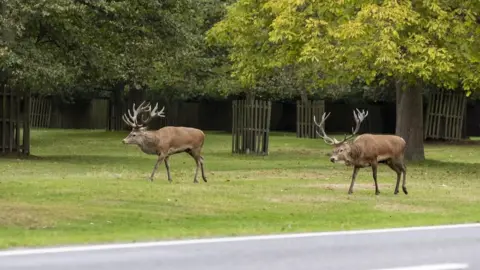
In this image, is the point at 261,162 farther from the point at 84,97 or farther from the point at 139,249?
the point at 84,97

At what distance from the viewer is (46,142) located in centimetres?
4666

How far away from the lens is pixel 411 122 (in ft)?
113

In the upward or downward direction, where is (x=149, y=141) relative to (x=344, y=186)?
upward

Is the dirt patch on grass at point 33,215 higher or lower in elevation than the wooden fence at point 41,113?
higher

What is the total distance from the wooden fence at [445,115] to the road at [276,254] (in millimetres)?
36733

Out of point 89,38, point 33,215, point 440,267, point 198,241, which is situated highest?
point 89,38

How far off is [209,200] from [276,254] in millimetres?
7292

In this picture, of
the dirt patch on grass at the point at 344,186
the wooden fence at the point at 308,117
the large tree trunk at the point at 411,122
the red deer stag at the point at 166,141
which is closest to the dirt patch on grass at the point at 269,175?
the red deer stag at the point at 166,141

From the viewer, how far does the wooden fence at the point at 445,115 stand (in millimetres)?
50188

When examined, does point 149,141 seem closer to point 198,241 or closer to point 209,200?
point 209,200

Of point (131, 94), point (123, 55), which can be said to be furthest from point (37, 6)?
point (131, 94)

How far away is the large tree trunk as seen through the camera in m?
34.3

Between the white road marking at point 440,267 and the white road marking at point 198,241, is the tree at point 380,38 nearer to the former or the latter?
the white road marking at point 198,241

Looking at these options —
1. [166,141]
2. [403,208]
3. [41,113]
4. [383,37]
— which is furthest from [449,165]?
[41,113]
